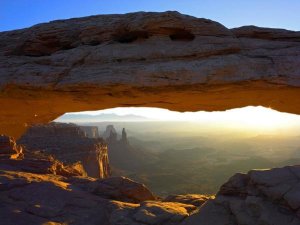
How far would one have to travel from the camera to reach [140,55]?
44.8 feet

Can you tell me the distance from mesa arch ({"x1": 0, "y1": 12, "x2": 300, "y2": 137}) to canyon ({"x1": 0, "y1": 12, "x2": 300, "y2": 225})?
41mm

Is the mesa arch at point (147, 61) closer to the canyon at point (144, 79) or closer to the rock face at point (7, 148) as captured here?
the canyon at point (144, 79)

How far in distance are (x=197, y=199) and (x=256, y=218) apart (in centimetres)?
471

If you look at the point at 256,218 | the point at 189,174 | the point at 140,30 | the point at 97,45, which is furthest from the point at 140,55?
the point at 189,174

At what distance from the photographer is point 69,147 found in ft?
171

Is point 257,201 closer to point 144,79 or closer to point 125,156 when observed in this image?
point 144,79

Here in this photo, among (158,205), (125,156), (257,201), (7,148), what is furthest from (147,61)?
(125,156)

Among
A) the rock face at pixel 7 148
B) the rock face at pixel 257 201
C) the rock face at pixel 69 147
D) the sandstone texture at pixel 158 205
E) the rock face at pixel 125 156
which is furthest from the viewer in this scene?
the rock face at pixel 125 156

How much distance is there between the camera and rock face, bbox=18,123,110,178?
50.8 meters

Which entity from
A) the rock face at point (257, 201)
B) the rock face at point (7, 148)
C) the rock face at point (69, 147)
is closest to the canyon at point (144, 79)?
A: the rock face at point (257, 201)

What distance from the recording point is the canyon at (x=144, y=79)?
12.2m

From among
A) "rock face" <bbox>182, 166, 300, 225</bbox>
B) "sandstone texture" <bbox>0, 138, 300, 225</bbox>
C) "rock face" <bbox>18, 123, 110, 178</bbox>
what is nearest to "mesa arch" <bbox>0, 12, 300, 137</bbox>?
"rock face" <bbox>182, 166, 300, 225</bbox>

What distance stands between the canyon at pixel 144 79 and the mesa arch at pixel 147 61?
0.04 metres

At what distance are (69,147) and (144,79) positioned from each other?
137 feet
